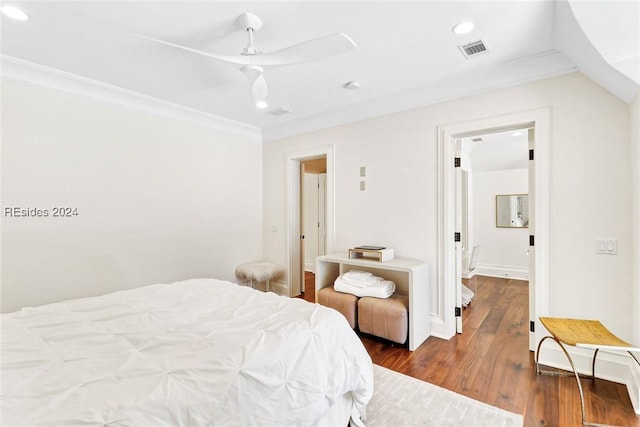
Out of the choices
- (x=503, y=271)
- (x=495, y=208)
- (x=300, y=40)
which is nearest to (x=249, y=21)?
(x=300, y=40)

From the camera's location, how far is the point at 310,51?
1.79 m

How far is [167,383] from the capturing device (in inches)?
41.6

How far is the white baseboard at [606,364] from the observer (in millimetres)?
1916

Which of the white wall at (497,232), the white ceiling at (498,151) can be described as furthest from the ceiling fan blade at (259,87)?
the white wall at (497,232)

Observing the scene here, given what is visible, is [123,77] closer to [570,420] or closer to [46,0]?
[46,0]

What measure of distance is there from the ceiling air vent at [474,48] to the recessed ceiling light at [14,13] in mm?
3075

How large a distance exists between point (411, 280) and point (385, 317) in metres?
0.45

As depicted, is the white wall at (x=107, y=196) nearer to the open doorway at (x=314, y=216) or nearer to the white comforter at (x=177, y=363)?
the white comforter at (x=177, y=363)

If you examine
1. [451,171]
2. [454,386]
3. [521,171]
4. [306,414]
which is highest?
[521,171]

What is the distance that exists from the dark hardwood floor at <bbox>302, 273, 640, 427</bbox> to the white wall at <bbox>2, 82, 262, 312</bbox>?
2.51 m

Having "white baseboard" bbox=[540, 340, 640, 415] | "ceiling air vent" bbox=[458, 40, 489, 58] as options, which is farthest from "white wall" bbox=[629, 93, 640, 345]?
"ceiling air vent" bbox=[458, 40, 489, 58]

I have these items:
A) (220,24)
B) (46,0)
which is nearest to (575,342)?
(220,24)

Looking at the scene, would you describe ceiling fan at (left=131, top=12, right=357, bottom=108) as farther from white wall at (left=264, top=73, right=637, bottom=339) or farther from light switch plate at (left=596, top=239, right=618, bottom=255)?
light switch plate at (left=596, top=239, right=618, bottom=255)

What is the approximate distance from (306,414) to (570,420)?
171cm
